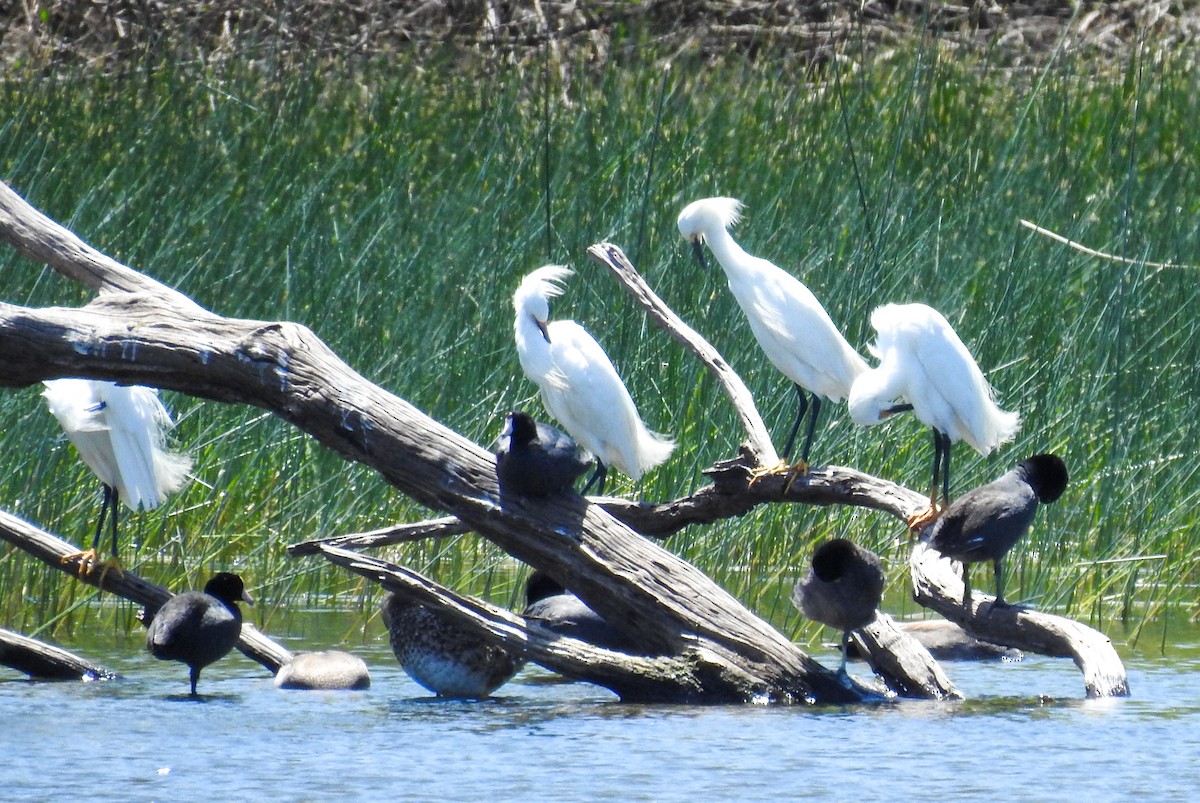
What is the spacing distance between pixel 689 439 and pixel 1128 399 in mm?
1841

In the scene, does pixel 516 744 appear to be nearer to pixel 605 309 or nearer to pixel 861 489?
A: pixel 861 489

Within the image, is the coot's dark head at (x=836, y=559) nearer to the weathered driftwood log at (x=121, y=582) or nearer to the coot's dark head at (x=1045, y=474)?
the coot's dark head at (x=1045, y=474)

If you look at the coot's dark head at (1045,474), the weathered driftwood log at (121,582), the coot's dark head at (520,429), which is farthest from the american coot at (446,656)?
the coot's dark head at (1045,474)

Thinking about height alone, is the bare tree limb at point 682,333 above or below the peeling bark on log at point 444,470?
above

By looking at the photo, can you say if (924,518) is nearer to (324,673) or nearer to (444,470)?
(444,470)

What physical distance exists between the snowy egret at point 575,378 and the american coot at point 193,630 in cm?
154

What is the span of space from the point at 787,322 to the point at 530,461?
5.28ft

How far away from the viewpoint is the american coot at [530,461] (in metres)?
5.75

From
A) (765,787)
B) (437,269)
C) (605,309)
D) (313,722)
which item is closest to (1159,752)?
(765,787)

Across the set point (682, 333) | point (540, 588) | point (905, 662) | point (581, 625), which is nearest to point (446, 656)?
point (581, 625)

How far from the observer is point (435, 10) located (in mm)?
17250

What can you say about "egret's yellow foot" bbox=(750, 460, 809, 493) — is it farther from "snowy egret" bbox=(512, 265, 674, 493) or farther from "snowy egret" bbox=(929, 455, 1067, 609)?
"snowy egret" bbox=(512, 265, 674, 493)

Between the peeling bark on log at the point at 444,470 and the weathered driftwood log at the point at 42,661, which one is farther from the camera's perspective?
the weathered driftwood log at the point at 42,661

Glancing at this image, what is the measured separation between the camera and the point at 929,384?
6516 mm
